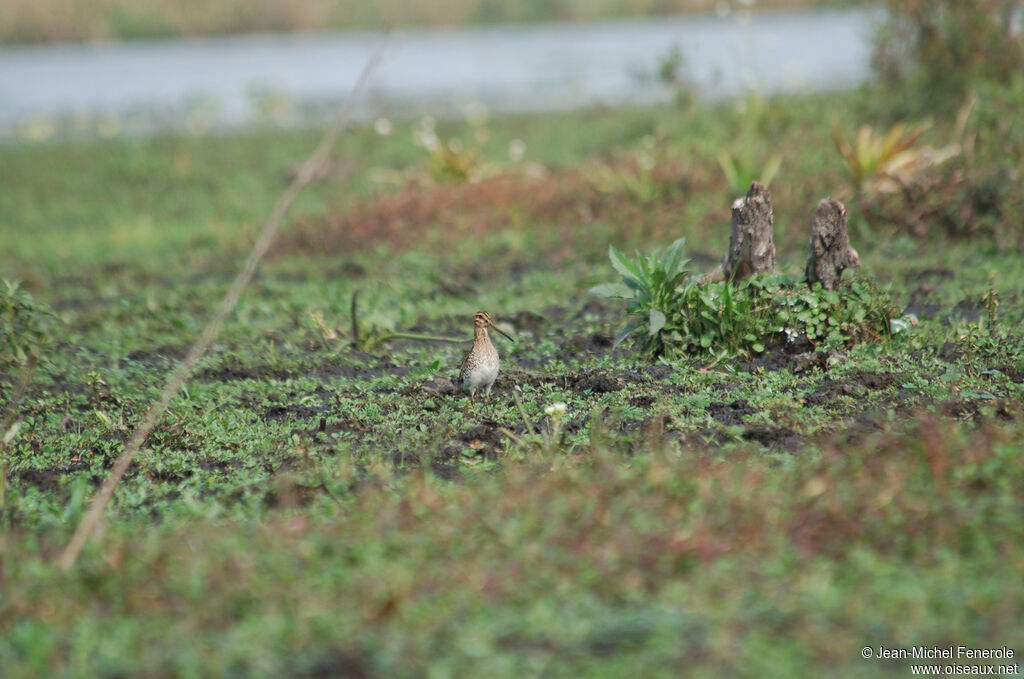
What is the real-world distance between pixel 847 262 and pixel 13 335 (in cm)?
423

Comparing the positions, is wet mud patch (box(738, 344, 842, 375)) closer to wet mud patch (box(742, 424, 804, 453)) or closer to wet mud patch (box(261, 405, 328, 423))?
wet mud patch (box(742, 424, 804, 453))

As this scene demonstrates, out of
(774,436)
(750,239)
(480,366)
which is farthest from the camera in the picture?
(750,239)

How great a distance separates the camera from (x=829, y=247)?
571cm

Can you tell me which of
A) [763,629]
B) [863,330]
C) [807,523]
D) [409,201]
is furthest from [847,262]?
[409,201]

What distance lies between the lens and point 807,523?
3.47 m

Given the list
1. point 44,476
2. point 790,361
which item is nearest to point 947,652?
point 790,361

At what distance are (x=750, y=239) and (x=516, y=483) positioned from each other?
2.66 meters

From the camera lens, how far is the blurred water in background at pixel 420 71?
17.4 metres

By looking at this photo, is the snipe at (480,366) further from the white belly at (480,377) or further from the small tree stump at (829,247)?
the small tree stump at (829,247)

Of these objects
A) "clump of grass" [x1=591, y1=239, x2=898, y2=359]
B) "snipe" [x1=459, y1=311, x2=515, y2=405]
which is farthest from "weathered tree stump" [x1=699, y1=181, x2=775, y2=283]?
"snipe" [x1=459, y1=311, x2=515, y2=405]

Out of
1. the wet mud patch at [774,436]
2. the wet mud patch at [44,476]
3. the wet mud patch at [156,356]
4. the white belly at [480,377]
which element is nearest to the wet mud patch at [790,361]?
the wet mud patch at [774,436]

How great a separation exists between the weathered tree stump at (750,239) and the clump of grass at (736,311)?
219 millimetres

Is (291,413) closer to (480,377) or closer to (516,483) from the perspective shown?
(480,377)

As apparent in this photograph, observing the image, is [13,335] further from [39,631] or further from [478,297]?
[478,297]
